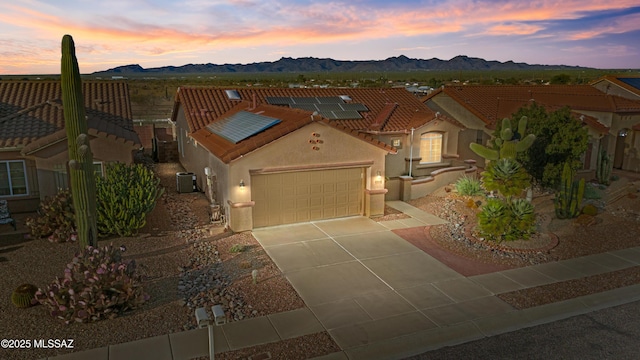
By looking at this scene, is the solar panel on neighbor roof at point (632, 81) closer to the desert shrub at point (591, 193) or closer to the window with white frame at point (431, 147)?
the desert shrub at point (591, 193)

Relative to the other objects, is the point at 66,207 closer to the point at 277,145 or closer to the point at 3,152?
the point at 3,152

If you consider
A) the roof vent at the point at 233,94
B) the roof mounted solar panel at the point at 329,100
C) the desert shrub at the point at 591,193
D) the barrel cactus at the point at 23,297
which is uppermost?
the roof vent at the point at 233,94

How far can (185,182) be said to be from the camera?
2077 cm

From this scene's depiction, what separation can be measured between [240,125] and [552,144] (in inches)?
485

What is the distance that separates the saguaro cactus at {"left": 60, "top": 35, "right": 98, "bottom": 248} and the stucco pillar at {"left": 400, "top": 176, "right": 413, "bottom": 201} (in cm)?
1276

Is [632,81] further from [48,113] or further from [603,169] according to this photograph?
[48,113]

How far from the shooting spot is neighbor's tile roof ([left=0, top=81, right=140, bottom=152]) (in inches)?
663

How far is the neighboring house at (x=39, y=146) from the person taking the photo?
16484mm

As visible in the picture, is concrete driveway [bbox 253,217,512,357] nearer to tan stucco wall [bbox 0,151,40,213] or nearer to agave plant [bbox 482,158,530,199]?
agave plant [bbox 482,158,530,199]

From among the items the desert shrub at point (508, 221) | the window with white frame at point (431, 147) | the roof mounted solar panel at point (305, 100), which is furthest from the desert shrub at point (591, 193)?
the roof mounted solar panel at point (305, 100)

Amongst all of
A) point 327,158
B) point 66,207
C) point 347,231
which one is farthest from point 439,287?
point 66,207

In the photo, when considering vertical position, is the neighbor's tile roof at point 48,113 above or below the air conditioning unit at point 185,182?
above

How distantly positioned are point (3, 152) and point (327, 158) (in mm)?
11428

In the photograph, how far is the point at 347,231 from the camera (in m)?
15.8
